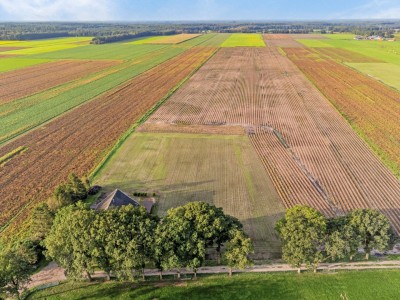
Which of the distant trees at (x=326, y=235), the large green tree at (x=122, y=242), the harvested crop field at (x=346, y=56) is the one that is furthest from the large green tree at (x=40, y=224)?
the harvested crop field at (x=346, y=56)

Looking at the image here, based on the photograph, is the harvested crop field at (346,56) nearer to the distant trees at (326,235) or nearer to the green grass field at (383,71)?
the green grass field at (383,71)

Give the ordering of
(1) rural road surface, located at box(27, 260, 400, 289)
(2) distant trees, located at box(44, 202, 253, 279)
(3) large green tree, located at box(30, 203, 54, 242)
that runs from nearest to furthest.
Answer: (2) distant trees, located at box(44, 202, 253, 279)
(1) rural road surface, located at box(27, 260, 400, 289)
(3) large green tree, located at box(30, 203, 54, 242)

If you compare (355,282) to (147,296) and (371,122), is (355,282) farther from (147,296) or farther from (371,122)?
(371,122)

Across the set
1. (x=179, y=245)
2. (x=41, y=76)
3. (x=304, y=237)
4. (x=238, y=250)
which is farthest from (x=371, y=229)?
(x=41, y=76)

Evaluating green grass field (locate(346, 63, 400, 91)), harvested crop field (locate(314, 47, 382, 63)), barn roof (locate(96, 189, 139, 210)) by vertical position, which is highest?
harvested crop field (locate(314, 47, 382, 63))

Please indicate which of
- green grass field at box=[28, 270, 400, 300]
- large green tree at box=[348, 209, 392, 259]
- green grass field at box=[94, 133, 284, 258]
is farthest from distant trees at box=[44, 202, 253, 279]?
large green tree at box=[348, 209, 392, 259]

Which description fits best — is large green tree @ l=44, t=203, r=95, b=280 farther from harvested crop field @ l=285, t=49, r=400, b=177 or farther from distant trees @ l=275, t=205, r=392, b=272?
harvested crop field @ l=285, t=49, r=400, b=177

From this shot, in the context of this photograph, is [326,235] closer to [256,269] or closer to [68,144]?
[256,269]
